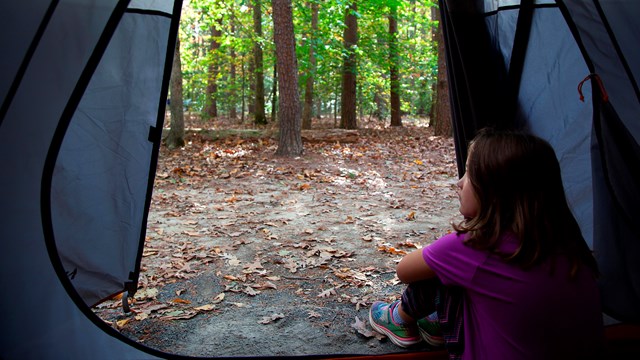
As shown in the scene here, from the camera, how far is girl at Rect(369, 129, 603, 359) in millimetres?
1579

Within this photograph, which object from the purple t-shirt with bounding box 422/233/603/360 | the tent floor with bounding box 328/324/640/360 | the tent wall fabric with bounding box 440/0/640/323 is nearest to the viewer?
the purple t-shirt with bounding box 422/233/603/360

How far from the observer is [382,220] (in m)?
4.89

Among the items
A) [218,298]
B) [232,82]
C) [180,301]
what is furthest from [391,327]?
[232,82]

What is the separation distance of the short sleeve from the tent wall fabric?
861 millimetres

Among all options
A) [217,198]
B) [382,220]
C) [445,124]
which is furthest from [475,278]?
[445,124]

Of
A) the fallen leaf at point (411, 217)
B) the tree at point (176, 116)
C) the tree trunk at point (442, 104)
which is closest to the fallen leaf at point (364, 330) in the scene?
the fallen leaf at point (411, 217)

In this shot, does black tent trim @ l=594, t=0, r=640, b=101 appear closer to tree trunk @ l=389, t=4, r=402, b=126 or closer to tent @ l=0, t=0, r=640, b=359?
tent @ l=0, t=0, r=640, b=359

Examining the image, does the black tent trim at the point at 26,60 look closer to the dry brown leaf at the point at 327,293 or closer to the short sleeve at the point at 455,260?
the short sleeve at the point at 455,260

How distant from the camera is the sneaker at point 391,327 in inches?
96.5

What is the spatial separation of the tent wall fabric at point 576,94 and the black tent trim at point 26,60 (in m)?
1.94

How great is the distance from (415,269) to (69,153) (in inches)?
69.8

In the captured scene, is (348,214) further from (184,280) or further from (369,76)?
(369,76)

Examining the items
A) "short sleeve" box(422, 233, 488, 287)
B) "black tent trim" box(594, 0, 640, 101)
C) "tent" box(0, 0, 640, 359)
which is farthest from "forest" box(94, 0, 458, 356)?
"black tent trim" box(594, 0, 640, 101)

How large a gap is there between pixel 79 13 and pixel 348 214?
12.0 ft
